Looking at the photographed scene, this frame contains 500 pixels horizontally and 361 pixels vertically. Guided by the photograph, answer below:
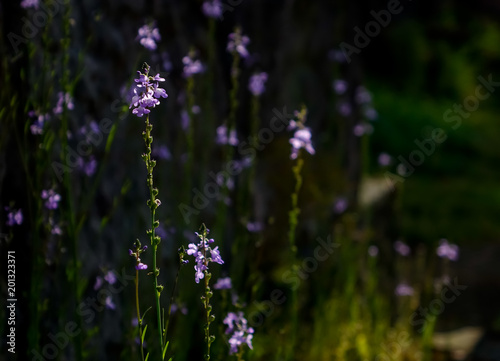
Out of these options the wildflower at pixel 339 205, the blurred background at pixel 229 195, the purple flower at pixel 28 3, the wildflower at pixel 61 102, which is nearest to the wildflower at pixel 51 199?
the blurred background at pixel 229 195

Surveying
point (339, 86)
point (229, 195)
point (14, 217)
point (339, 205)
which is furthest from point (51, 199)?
point (339, 86)

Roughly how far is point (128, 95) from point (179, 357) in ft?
3.46

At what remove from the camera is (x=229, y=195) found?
3443 millimetres

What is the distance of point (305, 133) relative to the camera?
1.99 m

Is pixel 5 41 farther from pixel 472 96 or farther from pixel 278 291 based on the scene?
pixel 472 96

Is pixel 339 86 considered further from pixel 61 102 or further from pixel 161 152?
pixel 61 102

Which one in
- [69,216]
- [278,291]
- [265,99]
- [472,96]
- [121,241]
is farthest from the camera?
[472,96]

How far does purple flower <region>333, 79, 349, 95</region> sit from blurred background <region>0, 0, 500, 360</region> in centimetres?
2

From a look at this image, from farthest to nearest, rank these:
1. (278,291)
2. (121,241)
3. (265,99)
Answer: (265,99), (278,291), (121,241)

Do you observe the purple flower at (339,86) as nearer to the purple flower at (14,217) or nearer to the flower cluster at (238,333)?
the flower cluster at (238,333)

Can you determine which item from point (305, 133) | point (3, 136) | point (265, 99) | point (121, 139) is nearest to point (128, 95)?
point (121, 139)

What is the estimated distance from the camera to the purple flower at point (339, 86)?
4621mm

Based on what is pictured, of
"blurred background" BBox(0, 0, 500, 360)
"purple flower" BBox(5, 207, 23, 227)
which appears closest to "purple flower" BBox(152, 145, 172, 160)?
"blurred background" BBox(0, 0, 500, 360)

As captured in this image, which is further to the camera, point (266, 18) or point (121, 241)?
point (266, 18)
